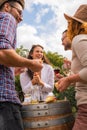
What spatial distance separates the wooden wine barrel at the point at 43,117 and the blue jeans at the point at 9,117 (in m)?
0.30

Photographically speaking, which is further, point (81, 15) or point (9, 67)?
point (81, 15)

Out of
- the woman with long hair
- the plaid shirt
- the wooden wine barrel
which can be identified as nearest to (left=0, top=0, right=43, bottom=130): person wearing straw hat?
the plaid shirt

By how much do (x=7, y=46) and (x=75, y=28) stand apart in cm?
70

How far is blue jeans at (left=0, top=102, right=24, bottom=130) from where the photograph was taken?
2.60m

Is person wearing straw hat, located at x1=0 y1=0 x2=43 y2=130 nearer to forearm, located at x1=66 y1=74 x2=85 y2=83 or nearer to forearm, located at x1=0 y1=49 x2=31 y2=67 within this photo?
forearm, located at x1=0 y1=49 x2=31 y2=67

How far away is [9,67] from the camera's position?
9.02 feet

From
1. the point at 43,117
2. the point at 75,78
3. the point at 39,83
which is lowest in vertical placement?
the point at 43,117

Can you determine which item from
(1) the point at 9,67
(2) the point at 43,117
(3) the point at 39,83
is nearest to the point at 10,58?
(1) the point at 9,67

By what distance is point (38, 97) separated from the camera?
4.55 metres

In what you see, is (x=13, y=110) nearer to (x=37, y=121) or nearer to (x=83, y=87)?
(x=37, y=121)

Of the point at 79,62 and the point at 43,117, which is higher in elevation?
the point at 79,62

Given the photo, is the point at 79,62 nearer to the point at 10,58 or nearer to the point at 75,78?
the point at 75,78

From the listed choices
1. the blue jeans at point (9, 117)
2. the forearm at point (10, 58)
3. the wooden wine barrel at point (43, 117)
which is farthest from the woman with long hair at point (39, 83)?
the forearm at point (10, 58)

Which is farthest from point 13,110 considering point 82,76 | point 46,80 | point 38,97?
point 46,80
